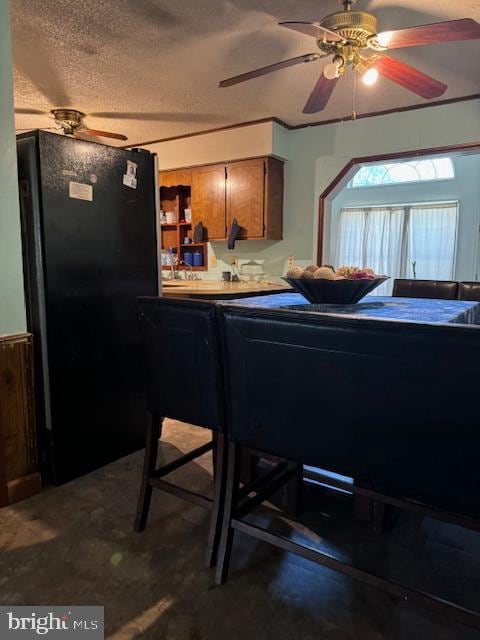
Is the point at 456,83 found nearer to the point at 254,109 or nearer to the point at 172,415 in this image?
the point at 254,109

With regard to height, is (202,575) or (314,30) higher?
(314,30)

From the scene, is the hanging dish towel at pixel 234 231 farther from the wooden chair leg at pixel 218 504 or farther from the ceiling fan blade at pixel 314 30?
the wooden chair leg at pixel 218 504

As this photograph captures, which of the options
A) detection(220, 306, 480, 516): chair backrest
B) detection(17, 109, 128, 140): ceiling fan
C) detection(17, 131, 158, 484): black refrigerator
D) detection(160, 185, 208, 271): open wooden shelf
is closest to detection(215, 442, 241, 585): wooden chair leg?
detection(220, 306, 480, 516): chair backrest

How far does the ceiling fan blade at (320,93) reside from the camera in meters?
2.42

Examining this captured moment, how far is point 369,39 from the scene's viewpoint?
208 cm

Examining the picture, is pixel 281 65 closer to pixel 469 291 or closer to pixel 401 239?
pixel 469 291

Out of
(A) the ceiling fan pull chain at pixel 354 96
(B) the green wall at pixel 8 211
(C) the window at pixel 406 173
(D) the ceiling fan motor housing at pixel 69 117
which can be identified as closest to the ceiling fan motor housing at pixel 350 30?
(A) the ceiling fan pull chain at pixel 354 96

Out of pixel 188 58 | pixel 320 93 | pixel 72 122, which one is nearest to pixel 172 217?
pixel 72 122

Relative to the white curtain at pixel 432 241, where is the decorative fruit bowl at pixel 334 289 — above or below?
below

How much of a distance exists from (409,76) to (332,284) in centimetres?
144

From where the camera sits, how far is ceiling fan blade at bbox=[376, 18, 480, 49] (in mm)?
1737

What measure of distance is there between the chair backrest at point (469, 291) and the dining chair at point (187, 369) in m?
2.46

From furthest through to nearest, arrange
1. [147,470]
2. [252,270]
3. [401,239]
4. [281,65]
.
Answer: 1. [401,239]
2. [252,270]
3. [281,65]
4. [147,470]

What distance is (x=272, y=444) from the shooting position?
4.40 ft
